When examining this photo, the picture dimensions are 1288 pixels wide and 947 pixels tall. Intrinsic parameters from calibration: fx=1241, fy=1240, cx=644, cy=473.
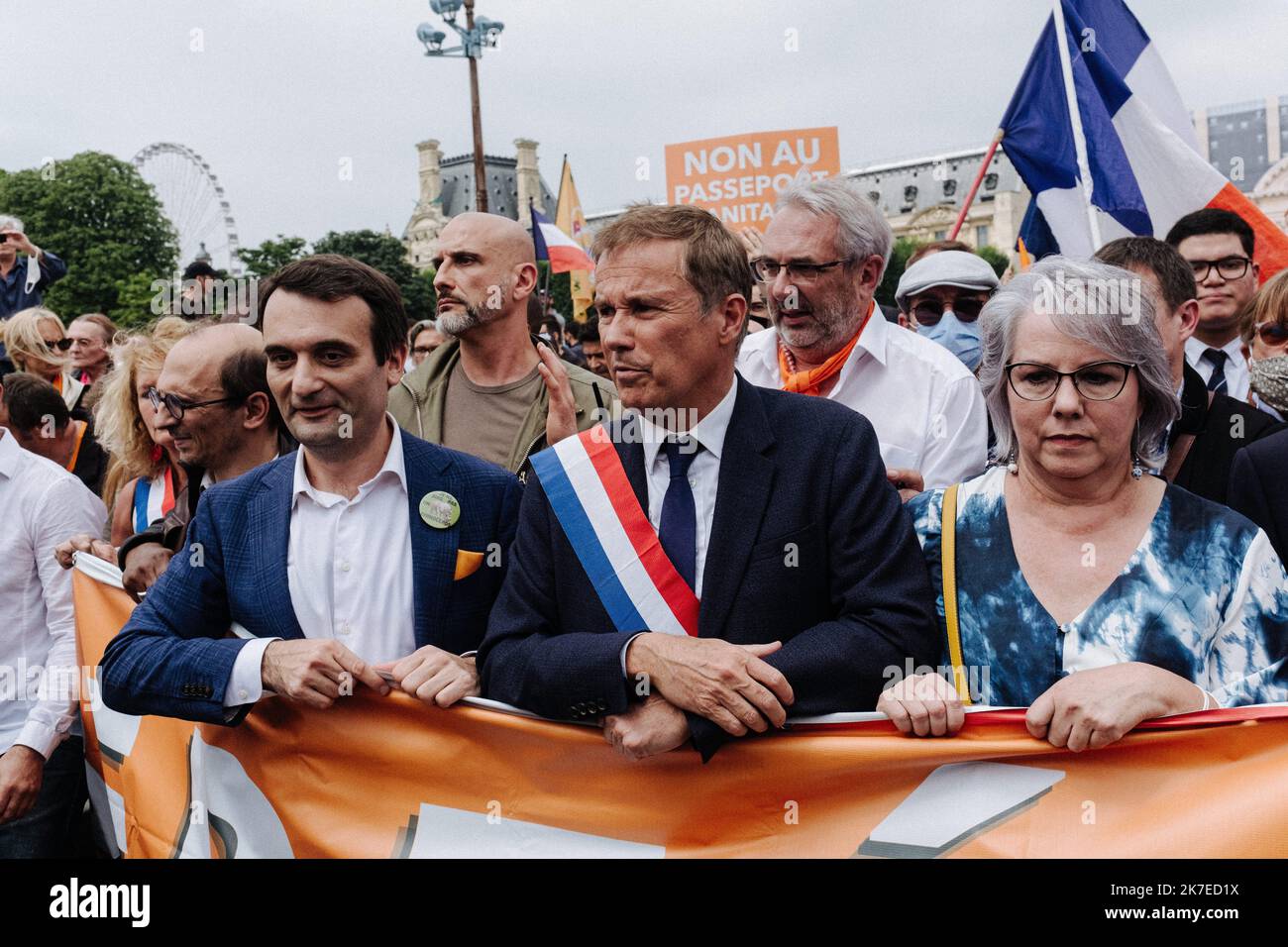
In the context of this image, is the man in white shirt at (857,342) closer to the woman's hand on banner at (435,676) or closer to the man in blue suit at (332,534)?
the man in blue suit at (332,534)

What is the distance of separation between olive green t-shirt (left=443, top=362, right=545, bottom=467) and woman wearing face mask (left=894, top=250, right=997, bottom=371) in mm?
1933

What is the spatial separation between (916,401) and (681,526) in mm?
1564

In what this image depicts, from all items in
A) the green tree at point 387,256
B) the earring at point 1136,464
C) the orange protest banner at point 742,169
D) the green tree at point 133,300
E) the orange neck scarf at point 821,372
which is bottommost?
the earring at point 1136,464

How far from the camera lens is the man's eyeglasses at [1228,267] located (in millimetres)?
5395

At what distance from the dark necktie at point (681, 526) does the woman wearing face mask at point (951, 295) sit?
2.91 m

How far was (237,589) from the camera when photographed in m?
3.25

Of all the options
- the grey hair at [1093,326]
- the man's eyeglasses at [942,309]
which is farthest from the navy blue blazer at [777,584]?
the man's eyeglasses at [942,309]

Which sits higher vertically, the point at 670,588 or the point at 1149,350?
the point at 1149,350

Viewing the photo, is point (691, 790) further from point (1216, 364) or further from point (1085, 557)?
point (1216, 364)
